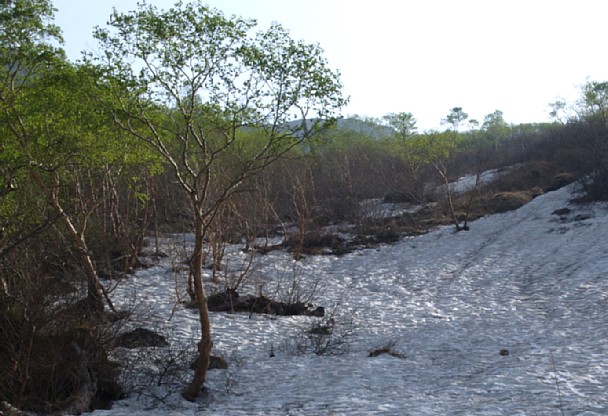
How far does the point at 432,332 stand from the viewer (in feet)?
45.9

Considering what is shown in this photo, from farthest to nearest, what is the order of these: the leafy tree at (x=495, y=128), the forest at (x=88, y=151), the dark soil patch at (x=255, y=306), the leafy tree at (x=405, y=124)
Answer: the leafy tree at (x=495, y=128) < the leafy tree at (x=405, y=124) < the dark soil patch at (x=255, y=306) < the forest at (x=88, y=151)

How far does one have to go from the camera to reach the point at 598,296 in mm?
15336

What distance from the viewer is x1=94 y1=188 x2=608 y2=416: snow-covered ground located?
29.7 feet

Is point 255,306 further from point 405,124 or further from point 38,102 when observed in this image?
point 405,124

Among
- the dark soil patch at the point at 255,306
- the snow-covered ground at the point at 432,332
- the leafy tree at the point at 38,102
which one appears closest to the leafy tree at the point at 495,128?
the snow-covered ground at the point at 432,332

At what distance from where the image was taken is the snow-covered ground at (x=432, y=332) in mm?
9047

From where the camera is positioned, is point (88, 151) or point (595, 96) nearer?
point (88, 151)

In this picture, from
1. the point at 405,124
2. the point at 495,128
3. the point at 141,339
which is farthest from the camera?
the point at 495,128

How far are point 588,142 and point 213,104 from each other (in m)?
34.4

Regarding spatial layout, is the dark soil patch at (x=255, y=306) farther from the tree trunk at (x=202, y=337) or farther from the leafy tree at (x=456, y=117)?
the leafy tree at (x=456, y=117)

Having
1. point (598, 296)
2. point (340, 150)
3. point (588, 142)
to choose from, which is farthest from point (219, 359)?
point (340, 150)

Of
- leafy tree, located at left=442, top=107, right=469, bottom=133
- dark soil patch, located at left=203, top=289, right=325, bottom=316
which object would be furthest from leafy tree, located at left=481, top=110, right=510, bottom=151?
dark soil patch, located at left=203, top=289, right=325, bottom=316

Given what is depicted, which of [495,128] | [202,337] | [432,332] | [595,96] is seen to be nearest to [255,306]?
[432,332]

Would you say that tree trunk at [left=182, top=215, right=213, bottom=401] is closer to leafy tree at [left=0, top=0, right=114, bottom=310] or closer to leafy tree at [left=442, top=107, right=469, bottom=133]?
leafy tree at [left=0, top=0, right=114, bottom=310]
